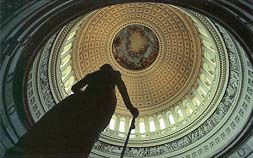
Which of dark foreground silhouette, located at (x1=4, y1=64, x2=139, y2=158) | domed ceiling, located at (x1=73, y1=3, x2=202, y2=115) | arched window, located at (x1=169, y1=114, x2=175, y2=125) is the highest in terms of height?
domed ceiling, located at (x1=73, y1=3, x2=202, y2=115)

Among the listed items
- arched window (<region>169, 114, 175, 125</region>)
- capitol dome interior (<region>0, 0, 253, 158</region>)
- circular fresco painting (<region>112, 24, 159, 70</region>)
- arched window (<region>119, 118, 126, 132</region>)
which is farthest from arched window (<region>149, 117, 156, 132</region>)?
circular fresco painting (<region>112, 24, 159, 70</region>)

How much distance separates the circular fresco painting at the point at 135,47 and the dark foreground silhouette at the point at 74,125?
12.9 m

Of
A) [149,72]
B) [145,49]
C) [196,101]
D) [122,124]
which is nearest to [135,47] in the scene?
[145,49]

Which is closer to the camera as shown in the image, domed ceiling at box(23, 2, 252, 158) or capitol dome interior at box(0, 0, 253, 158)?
capitol dome interior at box(0, 0, 253, 158)

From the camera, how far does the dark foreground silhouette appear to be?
177 inches

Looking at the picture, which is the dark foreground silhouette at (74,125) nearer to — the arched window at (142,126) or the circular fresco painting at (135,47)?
A: the arched window at (142,126)

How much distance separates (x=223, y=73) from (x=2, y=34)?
27.4ft

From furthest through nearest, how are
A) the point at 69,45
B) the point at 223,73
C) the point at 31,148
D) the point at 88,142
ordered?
the point at 69,45 → the point at 223,73 → the point at 88,142 → the point at 31,148

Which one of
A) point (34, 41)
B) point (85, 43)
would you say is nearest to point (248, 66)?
point (34, 41)

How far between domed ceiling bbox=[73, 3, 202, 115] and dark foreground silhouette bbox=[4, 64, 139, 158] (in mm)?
11429

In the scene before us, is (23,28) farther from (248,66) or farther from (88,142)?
(248,66)

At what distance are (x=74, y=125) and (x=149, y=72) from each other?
14294mm

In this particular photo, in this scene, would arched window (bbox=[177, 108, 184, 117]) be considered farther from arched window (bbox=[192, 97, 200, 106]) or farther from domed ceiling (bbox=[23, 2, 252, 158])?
arched window (bbox=[192, 97, 200, 106])

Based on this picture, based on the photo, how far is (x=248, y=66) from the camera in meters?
11.5
